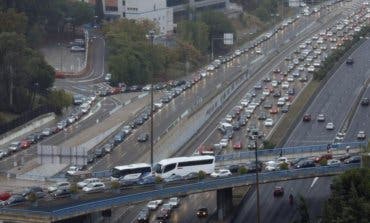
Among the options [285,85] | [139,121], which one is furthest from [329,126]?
[285,85]

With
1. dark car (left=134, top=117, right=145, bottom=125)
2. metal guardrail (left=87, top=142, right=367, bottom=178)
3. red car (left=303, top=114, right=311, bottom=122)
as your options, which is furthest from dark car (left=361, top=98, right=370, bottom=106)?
metal guardrail (left=87, top=142, right=367, bottom=178)

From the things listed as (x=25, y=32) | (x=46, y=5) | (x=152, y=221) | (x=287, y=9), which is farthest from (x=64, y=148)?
(x=287, y=9)

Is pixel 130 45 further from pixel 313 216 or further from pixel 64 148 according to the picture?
pixel 313 216

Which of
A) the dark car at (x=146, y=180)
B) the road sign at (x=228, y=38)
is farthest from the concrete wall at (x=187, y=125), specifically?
the dark car at (x=146, y=180)

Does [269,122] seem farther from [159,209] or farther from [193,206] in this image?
[159,209]

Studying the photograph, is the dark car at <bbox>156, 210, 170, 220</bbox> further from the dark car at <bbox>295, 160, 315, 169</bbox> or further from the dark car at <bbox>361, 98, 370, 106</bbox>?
the dark car at <bbox>361, 98, 370, 106</bbox>

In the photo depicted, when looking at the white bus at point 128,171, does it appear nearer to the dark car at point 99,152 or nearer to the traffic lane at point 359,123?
the dark car at point 99,152

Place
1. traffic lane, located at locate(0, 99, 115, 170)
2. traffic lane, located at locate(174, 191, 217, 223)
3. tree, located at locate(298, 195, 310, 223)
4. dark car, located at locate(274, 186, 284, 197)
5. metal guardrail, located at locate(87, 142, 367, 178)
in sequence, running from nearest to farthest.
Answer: tree, located at locate(298, 195, 310, 223), traffic lane, located at locate(174, 191, 217, 223), dark car, located at locate(274, 186, 284, 197), metal guardrail, located at locate(87, 142, 367, 178), traffic lane, located at locate(0, 99, 115, 170)
